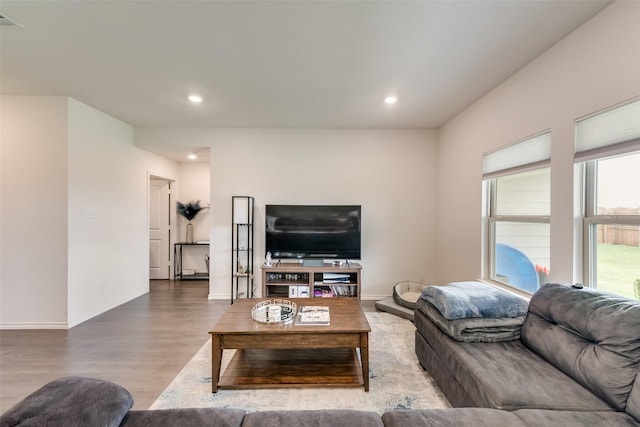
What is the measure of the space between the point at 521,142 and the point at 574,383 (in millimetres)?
2006

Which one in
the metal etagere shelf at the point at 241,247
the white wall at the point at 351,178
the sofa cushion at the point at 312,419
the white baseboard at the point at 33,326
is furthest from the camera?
the white wall at the point at 351,178

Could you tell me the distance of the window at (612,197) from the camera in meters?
1.62

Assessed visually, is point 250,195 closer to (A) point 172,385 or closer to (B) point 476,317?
(A) point 172,385

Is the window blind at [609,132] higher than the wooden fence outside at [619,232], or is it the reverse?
the window blind at [609,132]

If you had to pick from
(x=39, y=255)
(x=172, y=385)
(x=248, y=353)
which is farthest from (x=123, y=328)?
(x=248, y=353)

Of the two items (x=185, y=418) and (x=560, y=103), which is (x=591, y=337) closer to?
(x=560, y=103)

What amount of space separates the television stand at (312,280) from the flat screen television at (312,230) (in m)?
0.24

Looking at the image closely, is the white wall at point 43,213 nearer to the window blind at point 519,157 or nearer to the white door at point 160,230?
the white door at point 160,230

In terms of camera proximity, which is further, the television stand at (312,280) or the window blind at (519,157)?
the television stand at (312,280)

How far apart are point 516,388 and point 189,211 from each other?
5.56 meters

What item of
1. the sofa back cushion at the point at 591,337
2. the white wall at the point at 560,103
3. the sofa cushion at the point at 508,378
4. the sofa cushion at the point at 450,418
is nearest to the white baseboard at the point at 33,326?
the sofa cushion at the point at 450,418

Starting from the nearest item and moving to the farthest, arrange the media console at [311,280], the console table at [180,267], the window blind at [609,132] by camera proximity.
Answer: the window blind at [609,132]
the media console at [311,280]
the console table at [180,267]

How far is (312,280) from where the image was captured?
365 cm

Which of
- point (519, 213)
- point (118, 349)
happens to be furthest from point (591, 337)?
point (118, 349)
